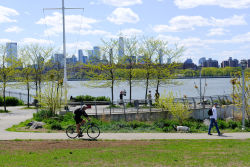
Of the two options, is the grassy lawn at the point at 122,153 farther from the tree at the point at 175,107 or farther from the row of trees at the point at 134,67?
the row of trees at the point at 134,67

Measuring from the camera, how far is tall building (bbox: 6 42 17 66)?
38.7 meters

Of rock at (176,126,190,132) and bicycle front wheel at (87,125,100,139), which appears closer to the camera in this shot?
bicycle front wheel at (87,125,100,139)

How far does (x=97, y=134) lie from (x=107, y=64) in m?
21.9

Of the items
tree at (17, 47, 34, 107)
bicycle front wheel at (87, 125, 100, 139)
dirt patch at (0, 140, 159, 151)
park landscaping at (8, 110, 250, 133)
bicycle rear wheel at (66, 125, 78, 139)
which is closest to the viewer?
dirt patch at (0, 140, 159, 151)

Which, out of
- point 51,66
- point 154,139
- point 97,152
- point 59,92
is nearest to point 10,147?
point 97,152

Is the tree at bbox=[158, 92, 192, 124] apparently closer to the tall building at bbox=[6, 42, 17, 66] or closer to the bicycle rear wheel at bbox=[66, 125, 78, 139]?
the bicycle rear wheel at bbox=[66, 125, 78, 139]

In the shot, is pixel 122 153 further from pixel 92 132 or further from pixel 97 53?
pixel 97 53

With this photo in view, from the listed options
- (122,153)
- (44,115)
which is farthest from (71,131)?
(44,115)

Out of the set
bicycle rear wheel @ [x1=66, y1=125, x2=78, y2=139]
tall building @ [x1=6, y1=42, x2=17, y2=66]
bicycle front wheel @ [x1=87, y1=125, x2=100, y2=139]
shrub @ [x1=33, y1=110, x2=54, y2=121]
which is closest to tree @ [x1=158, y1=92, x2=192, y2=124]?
shrub @ [x1=33, y1=110, x2=54, y2=121]

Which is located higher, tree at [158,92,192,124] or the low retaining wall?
tree at [158,92,192,124]

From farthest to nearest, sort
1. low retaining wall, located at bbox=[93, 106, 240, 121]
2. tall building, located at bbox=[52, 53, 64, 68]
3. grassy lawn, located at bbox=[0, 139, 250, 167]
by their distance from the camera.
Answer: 1. tall building, located at bbox=[52, 53, 64, 68]
2. low retaining wall, located at bbox=[93, 106, 240, 121]
3. grassy lawn, located at bbox=[0, 139, 250, 167]

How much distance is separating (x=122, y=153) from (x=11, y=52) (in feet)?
108

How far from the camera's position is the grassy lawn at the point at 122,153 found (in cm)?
979

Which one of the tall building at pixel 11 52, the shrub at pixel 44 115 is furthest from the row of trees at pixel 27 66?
the shrub at pixel 44 115
